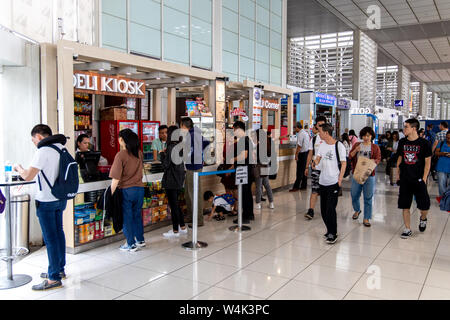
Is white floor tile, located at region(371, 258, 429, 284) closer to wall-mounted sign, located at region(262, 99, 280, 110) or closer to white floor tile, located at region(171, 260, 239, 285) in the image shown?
white floor tile, located at region(171, 260, 239, 285)

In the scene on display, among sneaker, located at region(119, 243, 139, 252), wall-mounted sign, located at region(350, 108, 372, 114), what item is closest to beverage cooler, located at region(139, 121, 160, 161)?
sneaker, located at region(119, 243, 139, 252)

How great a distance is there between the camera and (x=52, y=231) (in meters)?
3.59

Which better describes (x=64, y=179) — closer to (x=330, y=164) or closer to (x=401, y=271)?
(x=330, y=164)

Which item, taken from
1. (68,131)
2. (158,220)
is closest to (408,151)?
(158,220)

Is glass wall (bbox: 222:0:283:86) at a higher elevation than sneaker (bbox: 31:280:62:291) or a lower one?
higher

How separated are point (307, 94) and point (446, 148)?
658 centimetres

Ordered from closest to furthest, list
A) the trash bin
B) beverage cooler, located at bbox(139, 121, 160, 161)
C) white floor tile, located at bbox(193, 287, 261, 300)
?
white floor tile, located at bbox(193, 287, 261, 300)
the trash bin
beverage cooler, located at bbox(139, 121, 160, 161)

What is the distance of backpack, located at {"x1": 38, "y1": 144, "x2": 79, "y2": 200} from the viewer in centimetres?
354

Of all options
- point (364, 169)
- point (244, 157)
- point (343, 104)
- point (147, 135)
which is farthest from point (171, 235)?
point (343, 104)

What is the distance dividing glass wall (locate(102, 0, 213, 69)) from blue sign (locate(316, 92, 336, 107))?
4969 mm

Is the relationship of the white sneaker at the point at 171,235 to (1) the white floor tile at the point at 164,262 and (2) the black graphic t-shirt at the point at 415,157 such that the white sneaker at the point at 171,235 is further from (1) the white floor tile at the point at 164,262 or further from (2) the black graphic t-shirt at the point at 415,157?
(2) the black graphic t-shirt at the point at 415,157

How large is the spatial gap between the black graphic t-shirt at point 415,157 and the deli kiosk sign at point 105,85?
12.3 feet

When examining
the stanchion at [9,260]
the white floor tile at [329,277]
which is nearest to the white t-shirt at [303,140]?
the white floor tile at [329,277]

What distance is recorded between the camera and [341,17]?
15.3 m
